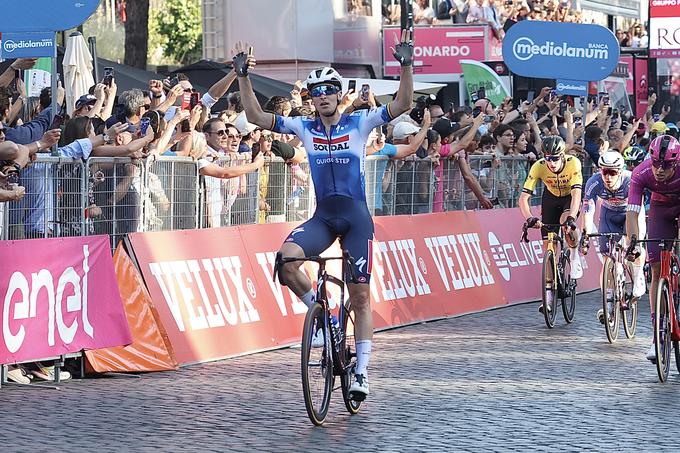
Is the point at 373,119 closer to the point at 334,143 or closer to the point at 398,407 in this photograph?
the point at 334,143

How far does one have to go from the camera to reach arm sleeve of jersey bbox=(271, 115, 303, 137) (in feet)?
34.5

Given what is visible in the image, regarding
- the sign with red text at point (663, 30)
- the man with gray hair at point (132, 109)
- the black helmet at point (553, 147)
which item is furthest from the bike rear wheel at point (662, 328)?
the sign with red text at point (663, 30)

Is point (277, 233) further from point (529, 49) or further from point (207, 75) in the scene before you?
point (207, 75)

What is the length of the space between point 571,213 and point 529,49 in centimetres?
544

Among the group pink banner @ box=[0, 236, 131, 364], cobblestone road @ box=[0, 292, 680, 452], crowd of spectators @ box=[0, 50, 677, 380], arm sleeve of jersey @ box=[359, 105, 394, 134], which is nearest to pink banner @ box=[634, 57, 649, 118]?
crowd of spectators @ box=[0, 50, 677, 380]

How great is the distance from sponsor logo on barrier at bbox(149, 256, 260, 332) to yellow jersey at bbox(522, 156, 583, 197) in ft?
13.6

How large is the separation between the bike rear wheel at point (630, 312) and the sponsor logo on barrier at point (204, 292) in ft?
12.2

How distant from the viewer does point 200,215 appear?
13820 mm

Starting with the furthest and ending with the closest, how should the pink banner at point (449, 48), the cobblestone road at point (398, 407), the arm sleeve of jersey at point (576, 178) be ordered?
the pink banner at point (449, 48)
the arm sleeve of jersey at point (576, 178)
the cobblestone road at point (398, 407)

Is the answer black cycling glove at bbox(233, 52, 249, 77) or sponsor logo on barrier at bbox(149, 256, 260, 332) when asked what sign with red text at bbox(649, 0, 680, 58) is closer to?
sponsor logo on barrier at bbox(149, 256, 260, 332)

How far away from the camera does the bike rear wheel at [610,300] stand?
14547 millimetres

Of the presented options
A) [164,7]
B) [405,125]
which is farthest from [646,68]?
[164,7]

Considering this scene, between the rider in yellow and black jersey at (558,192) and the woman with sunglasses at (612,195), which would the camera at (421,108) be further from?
the woman with sunglasses at (612,195)

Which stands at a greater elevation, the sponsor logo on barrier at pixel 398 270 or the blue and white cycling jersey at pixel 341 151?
the blue and white cycling jersey at pixel 341 151
